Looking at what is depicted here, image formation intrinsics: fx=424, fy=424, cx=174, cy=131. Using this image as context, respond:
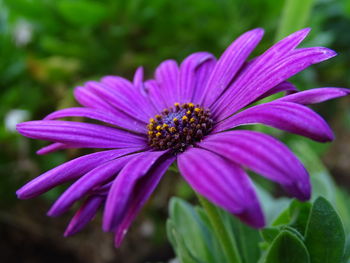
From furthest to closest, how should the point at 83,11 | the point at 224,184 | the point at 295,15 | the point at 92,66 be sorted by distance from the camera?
the point at 92,66 → the point at 83,11 → the point at 295,15 → the point at 224,184

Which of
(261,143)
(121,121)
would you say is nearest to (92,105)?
(121,121)

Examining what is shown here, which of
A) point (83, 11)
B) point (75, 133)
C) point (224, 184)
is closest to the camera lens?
point (224, 184)

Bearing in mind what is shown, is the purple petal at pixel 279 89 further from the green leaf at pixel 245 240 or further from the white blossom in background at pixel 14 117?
the white blossom in background at pixel 14 117

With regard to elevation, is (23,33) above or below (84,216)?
above

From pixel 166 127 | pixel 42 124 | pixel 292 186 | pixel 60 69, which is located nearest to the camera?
pixel 292 186

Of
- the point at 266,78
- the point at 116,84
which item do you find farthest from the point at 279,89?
the point at 116,84

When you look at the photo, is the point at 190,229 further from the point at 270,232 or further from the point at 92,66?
the point at 92,66

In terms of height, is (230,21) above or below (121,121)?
above

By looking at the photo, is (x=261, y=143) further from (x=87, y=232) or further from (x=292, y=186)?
(x=87, y=232)
